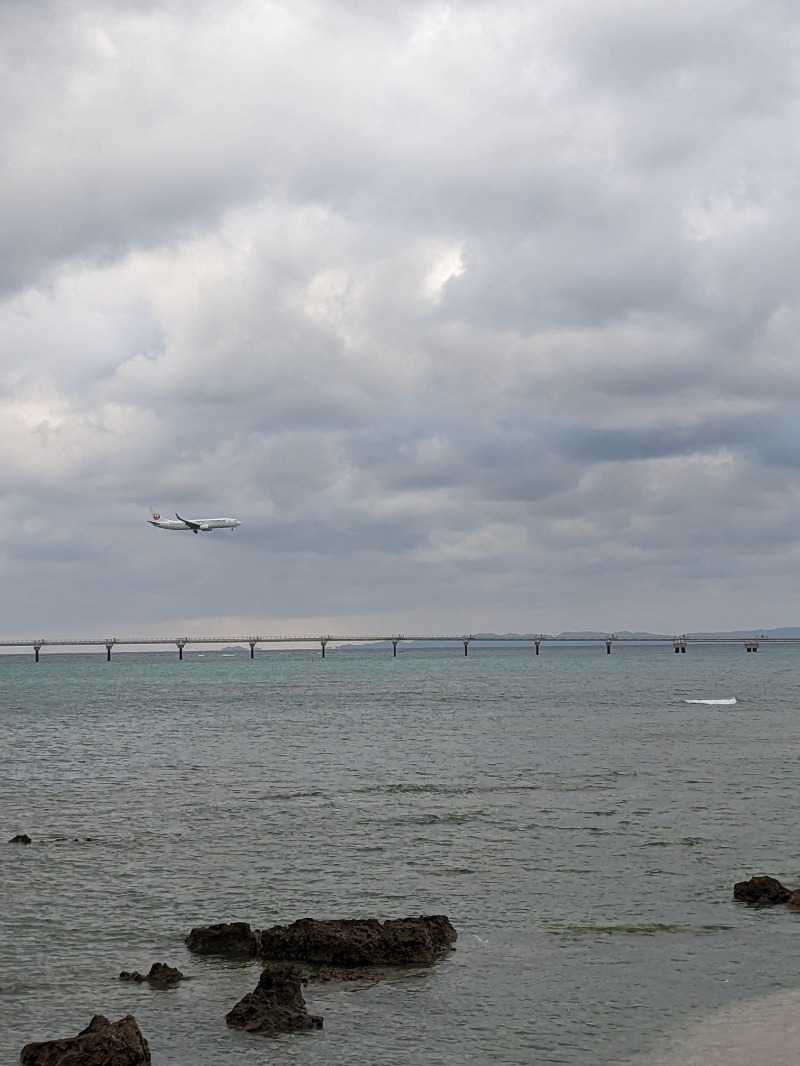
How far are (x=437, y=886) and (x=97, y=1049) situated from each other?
13170mm

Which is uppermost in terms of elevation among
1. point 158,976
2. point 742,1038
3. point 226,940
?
point 226,940

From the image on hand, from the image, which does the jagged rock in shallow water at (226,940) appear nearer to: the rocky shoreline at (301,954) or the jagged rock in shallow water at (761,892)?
the rocky shoreline at (301,954)

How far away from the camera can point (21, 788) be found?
49781mm

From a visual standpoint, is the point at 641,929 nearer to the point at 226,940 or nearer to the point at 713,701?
the point at 226,940

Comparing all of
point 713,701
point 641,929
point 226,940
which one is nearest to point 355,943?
point 226,940

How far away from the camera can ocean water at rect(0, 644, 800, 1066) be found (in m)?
18.6

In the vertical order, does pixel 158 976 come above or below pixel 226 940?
below

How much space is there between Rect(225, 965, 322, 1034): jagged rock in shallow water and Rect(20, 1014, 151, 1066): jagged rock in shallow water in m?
2.06

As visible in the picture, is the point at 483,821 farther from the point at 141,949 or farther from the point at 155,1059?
the point at 155,1059

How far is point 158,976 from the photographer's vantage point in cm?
2092

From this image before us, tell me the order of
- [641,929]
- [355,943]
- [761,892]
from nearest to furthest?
Result: 1. [355,943]
2. [641,929]
3. [761,892]

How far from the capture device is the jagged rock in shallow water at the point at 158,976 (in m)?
20.8

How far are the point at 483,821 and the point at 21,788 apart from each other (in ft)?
71.7

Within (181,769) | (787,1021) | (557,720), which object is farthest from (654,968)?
(557,720)
